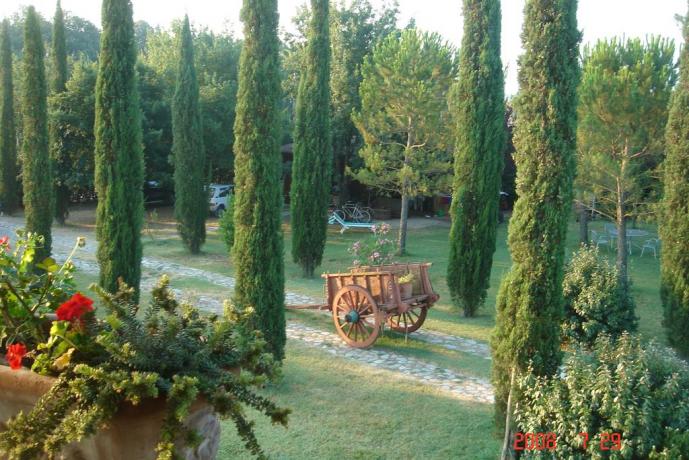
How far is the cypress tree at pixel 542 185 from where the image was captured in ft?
17.9

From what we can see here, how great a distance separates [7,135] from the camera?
2352cm

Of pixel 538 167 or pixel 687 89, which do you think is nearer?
pixel 538 167

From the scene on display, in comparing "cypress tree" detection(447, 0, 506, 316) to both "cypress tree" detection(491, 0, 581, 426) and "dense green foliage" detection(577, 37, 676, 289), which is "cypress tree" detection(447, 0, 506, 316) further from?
"cypress tree" detection(491, 0, 581, 426)

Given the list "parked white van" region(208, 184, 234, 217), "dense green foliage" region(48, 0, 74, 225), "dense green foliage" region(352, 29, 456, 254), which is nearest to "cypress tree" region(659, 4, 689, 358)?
"dense green foliage" region(352, 29, 456, 254)

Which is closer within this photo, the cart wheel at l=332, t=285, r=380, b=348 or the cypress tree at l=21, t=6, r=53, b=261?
the cart wheel at l=332, t=285, r=380, b=348

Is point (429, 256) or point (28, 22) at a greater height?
point (28, 22)

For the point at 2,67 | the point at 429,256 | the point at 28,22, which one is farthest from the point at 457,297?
the point at 2,67

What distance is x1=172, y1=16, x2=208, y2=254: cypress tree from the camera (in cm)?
1769

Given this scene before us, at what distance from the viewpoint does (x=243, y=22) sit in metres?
7.86

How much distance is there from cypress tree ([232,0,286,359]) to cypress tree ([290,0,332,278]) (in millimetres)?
6995

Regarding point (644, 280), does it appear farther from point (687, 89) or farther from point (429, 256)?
point (687, 89)

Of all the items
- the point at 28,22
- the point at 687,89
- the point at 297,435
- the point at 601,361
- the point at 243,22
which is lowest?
the point at 297,435

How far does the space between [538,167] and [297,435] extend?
3.44m

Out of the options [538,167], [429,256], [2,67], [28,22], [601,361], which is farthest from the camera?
[2,67]
